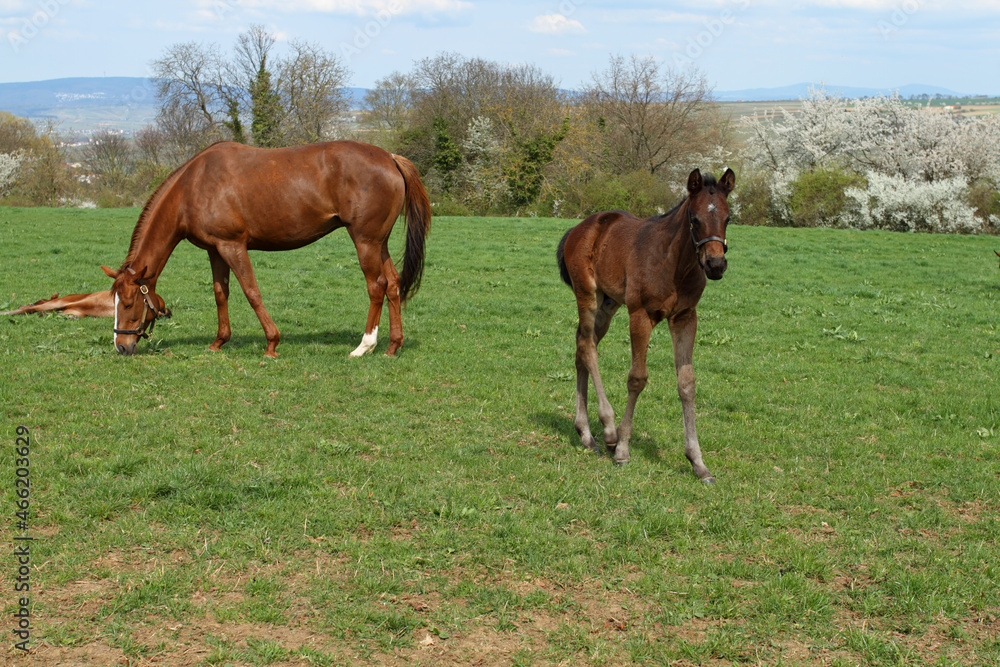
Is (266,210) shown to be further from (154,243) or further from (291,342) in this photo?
(291,342)

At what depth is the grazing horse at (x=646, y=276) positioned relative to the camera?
5.63m

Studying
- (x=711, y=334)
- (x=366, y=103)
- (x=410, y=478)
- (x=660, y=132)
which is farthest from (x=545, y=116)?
(x=410, y=478)

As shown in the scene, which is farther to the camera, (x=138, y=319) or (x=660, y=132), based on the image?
(x=660, y=132)

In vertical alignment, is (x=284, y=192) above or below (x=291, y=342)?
above

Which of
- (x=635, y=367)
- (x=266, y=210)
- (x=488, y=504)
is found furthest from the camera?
(x=266, y=210)

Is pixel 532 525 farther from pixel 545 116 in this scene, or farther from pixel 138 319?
pixel 545 116

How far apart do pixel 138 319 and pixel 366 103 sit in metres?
61.8

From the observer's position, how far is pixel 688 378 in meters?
6.25

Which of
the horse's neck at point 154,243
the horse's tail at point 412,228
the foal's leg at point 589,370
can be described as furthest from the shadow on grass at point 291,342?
the foal's leg at point 589,370

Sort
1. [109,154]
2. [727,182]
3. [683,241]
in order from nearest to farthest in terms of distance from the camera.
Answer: [727,182] < [683,241] < [109,154]

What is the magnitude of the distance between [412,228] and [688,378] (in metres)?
5.61

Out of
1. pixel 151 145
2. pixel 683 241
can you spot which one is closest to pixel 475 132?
pixel 151 145

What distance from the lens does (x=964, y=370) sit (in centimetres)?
1006

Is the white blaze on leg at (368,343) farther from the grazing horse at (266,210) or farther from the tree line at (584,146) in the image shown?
the tree line at (584,146)
